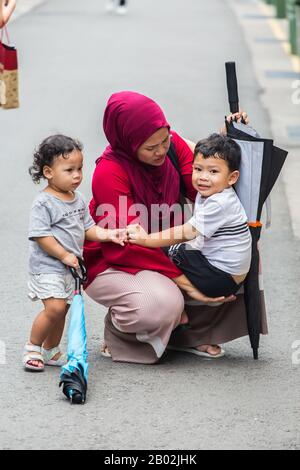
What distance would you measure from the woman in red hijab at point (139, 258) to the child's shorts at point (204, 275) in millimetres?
60

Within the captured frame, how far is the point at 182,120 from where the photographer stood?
13773 mm

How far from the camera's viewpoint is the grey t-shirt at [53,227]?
5.77 meters

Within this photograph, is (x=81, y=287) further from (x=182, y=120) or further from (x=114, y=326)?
(x=182, y=120)

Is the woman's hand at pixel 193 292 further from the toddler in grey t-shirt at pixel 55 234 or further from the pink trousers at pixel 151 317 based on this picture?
the toddler in grey t-shirt at pixel 55 234

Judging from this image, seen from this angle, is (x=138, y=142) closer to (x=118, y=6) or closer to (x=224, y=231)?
A: (x=224, y=231)

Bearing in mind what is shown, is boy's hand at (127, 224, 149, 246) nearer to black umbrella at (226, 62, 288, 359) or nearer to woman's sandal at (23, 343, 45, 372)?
black umbrella at (226, 62, 288, 359)

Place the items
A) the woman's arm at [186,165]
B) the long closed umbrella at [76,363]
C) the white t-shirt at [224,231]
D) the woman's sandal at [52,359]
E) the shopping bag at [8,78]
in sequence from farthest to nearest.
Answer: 1. the shopping bag at [8,78]
2. the woman's arm at [186,165]
3. the woman's sandal at [52,359]
4. the white t-shirt at [224,231]
5. the long closed umbrella at [76,363]

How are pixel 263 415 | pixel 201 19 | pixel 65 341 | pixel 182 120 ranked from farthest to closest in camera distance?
pixel 201 19
pixel 182 120
pixel 65 341
pixel 263 415

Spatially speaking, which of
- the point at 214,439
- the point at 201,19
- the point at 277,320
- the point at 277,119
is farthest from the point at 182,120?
the point at 201,19

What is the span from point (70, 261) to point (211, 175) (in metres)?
0.76

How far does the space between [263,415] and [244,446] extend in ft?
1.30

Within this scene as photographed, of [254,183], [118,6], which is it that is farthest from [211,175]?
[118,6]

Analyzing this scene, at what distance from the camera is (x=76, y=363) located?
17.9 ft

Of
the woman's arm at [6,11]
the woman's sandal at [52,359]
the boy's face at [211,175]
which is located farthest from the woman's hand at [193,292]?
the woman's arm at [6,11]
